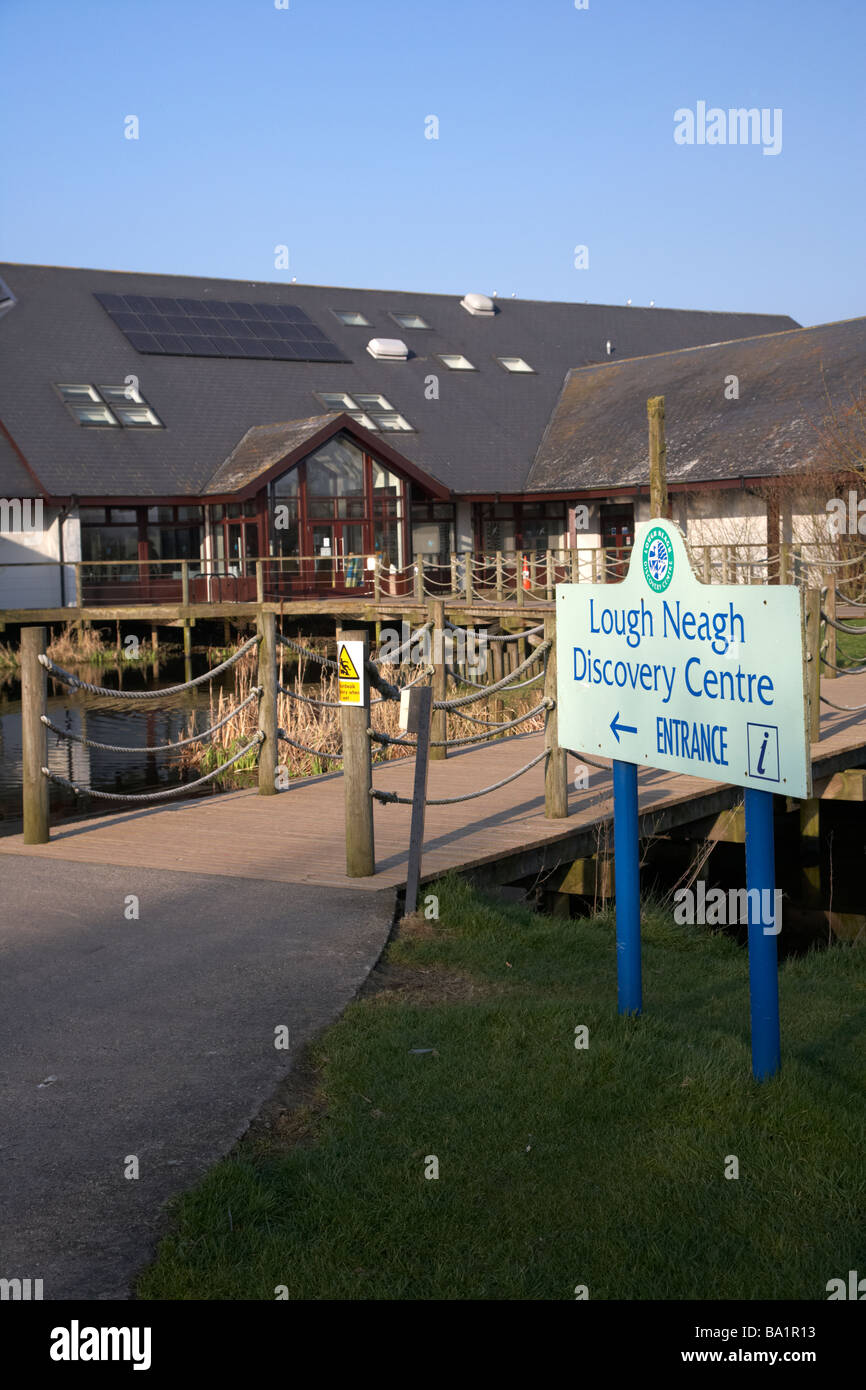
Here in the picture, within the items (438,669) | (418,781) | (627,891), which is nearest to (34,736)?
(418,781)

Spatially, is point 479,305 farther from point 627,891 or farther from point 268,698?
point 627,891

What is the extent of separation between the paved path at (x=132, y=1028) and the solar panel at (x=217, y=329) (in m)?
27.3

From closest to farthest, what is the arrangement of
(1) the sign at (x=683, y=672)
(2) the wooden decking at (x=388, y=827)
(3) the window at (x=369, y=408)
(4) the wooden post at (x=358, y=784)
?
(1) the sign at (x=683, y=672) < (4) the wooden post at (x=358, y=784) < (2) the wooden decking at (x=388, y=827) < (3) the window at (x=369, y=408)

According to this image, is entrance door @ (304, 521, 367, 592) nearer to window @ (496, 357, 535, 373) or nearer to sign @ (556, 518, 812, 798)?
window @ (496, 357, 535, 373)

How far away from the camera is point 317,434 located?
29922 millimetres

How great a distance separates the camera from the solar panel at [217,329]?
111 ft

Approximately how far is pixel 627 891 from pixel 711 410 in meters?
28.3

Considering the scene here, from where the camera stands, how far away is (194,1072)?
16.9 feet

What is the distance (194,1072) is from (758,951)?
2.12m

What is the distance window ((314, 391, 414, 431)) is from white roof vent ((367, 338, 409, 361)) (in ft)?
6.54

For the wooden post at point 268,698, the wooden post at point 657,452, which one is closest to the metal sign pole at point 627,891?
the wooden post at point 657,452

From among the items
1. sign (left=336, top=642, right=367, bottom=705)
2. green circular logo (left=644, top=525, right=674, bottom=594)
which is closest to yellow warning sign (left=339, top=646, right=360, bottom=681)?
sign (left=336, top=642, right=367, bottom=705)

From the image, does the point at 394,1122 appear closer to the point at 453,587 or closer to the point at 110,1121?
the point at 110,1121

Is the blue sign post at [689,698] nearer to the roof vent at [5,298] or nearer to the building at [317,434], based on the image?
the building at [317,434]
